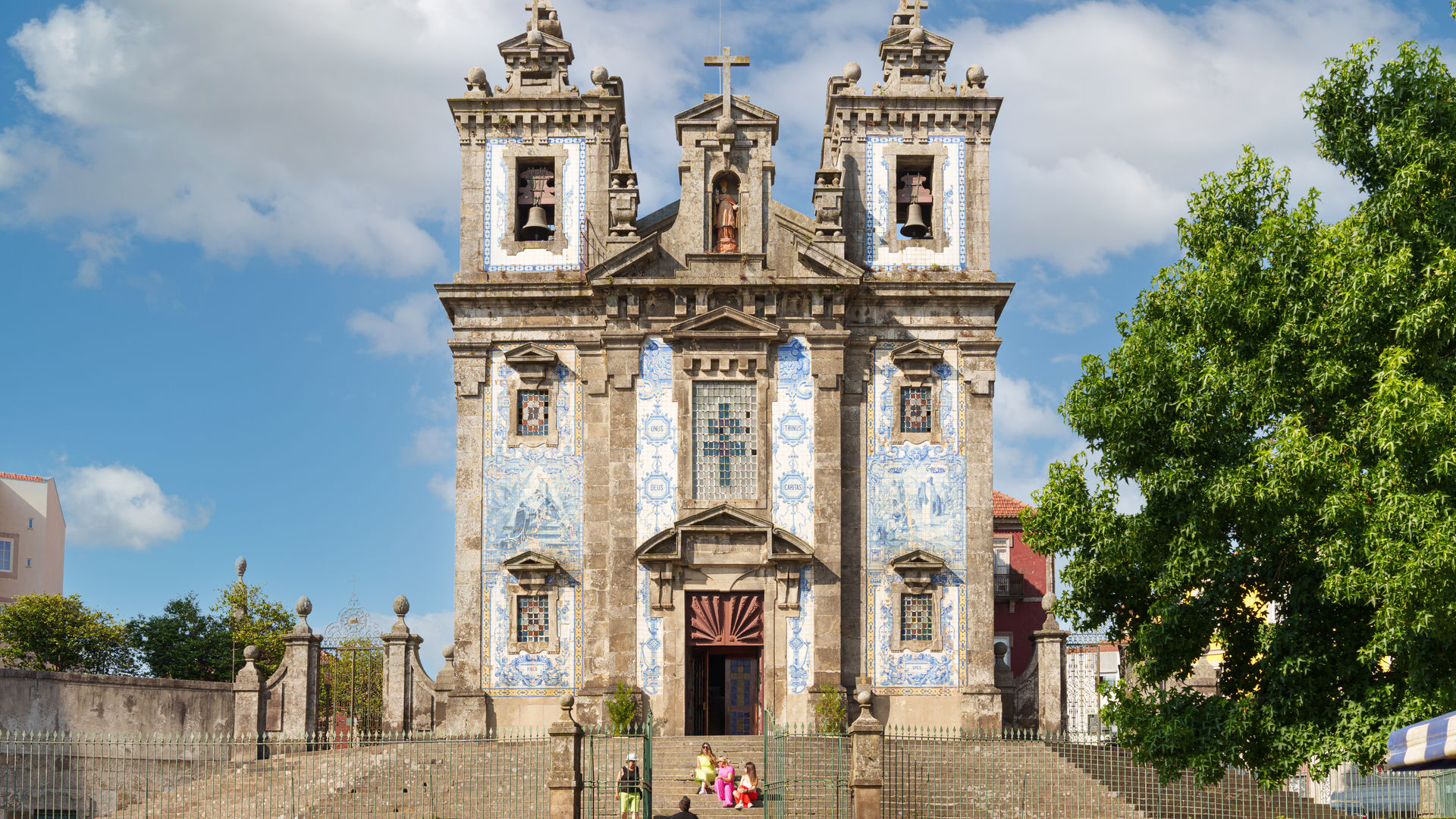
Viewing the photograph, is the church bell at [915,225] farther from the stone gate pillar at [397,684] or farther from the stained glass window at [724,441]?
the stone gate pillar at [397,684]

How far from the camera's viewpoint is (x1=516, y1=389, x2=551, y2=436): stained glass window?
30.8 meters

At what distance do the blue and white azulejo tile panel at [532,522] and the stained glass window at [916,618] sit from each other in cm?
667

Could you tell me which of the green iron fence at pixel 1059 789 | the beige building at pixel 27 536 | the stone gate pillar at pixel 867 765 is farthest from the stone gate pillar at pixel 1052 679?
the beige building at pixel 27 536

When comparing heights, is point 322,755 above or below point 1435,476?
below

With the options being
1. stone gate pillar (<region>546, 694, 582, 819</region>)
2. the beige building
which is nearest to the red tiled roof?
stone gate pillar (<region>546, 694, 582, 819</region>)

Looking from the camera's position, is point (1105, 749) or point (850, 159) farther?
point (850, 159)

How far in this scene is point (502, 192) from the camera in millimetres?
31938

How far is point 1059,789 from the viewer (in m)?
24.7

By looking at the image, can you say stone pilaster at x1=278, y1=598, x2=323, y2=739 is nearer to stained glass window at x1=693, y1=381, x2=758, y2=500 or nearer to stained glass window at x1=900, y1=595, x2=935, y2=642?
stained glass window at x1=693, y1=381, x2=758, y2=500

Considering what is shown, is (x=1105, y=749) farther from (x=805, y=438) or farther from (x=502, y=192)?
(x=502, y=192)

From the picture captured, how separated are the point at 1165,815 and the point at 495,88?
20322 mm

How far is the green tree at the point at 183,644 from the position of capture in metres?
41.0

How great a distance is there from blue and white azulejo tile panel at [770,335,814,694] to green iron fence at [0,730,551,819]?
5387 mm

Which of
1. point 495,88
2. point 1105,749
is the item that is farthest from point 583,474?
point 1105,749
